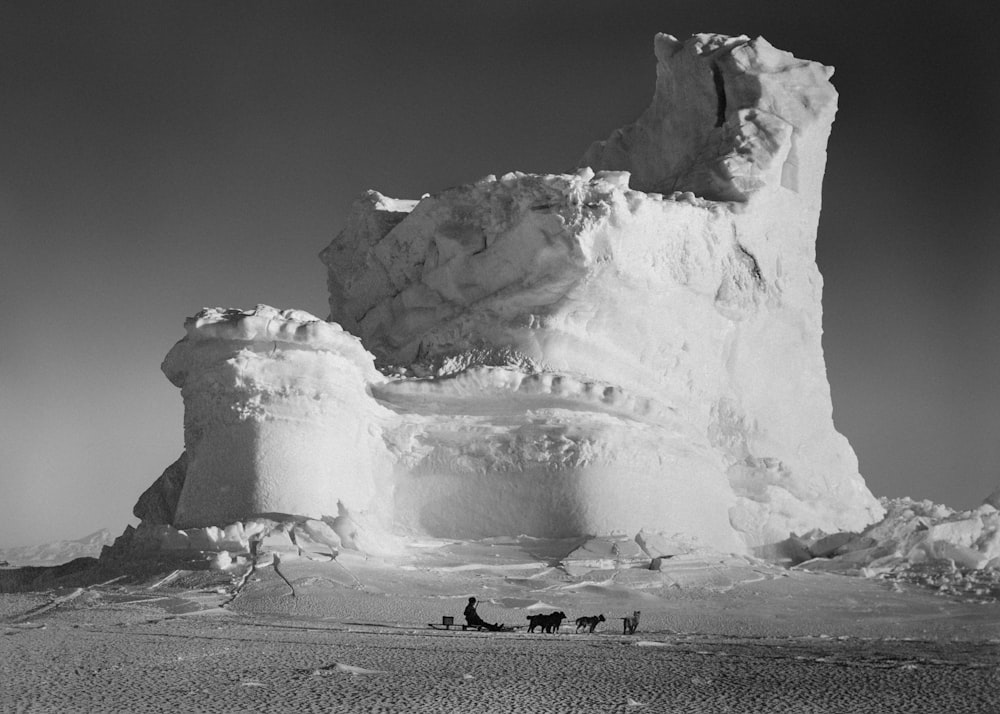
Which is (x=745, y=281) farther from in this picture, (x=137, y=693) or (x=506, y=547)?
(x=137, y=693)

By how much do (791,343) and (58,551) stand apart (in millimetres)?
18911

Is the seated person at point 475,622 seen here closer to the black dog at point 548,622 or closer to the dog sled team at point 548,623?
the dog sled team at point 548,623

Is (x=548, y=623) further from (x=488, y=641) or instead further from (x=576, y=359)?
(x=576, y=359)

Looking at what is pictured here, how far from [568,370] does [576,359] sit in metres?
0.38

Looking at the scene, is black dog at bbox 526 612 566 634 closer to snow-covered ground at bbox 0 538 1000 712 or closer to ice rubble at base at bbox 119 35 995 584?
snow-covered ground at bbox 0 538 1000 712

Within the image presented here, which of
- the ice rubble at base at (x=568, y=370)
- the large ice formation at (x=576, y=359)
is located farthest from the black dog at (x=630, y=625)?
the large ice formation at (x=576, y=359)

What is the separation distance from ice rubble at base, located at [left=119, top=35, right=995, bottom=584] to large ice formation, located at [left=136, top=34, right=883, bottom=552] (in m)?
0.04

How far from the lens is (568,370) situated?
1989 centimetres

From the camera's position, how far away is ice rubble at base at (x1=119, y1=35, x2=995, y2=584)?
16.8 metres

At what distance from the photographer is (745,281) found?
23.3 metres

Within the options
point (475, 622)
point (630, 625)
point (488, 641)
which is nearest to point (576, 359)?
point (630, 625)

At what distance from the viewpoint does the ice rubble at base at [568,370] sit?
1683 cm

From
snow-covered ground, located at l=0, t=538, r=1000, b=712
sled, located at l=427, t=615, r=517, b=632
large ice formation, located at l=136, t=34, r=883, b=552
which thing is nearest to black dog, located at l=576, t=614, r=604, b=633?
snow-covered ground, located at l=0, t=538, r=1000, b=712

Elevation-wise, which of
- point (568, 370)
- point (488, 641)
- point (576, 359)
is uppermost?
point (576, 359)
